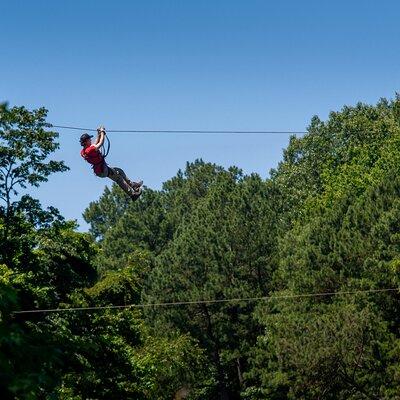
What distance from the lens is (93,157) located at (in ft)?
47.7

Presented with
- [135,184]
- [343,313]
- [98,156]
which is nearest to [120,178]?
[135,184]

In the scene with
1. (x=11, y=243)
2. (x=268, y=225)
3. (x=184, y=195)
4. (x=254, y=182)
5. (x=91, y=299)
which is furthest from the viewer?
(x=184, y=195)

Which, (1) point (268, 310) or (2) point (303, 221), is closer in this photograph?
(1) point (268, 310)

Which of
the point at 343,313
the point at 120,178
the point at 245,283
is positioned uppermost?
the point at 245,283

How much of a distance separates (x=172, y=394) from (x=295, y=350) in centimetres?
981

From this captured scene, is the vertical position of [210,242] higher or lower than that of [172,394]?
higher

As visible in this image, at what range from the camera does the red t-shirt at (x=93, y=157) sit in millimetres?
14422

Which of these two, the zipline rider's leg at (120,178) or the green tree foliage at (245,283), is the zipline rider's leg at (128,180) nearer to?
the zipline rider's leg at (120,178)

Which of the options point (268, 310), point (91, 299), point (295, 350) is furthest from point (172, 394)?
point (91, 299)

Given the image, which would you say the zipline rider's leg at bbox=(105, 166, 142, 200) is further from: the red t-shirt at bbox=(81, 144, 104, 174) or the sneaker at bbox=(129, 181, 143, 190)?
the red t-shirt at bbox=(81, 144, 104, 174)

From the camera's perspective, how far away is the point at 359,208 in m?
35.3

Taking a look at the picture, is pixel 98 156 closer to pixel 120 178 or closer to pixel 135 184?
pixel 120 178

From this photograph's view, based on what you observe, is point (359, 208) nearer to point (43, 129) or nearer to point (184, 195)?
point (43, 129)

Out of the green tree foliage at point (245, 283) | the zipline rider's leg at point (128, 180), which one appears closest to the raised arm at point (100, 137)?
the zipline rider's leg at point (128, 180)
